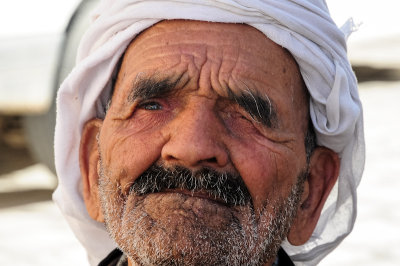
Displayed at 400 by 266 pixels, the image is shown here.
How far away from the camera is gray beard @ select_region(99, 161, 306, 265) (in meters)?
2.42

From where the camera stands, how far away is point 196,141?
8.12 feet

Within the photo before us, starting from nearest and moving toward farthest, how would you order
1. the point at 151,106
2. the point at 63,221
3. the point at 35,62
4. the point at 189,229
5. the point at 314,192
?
the point at 189,229 < the point at 151,106 < the point at 314,192 < the point at 63,221 < the point at 35,62

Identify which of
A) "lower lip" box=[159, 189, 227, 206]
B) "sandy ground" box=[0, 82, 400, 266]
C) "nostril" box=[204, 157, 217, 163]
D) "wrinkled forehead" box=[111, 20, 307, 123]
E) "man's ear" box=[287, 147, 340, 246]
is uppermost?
"wrinkled forehead" box=[111, 20, 307, 123]

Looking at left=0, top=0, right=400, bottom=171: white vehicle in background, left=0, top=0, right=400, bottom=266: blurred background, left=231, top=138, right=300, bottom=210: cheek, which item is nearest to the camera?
left=231, top=138, right=300, bottom=210: cheek

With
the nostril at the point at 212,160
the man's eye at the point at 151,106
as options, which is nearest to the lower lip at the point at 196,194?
the nostril at the point at 212,160

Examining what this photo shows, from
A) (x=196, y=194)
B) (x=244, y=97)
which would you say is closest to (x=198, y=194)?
(x=196, y=194)

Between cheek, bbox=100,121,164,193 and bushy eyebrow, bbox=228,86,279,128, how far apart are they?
300 millimetres

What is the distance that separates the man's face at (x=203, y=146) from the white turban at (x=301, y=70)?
5 centimetres

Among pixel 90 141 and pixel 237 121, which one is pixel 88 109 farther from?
pixel 237 121

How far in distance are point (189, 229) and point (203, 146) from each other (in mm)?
266

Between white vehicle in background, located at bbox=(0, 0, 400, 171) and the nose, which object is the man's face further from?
white vehicle in background, located at bbox=(0, 0, 400, 171)

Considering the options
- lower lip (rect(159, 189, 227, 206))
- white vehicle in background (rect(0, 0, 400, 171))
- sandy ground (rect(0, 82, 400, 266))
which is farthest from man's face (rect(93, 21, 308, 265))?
sandy ground (rect(0, 82, 400, 266))

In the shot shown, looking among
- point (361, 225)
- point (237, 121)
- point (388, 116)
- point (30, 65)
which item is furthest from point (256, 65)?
point (388, 116)

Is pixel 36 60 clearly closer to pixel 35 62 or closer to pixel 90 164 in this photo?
pixel 35 62
